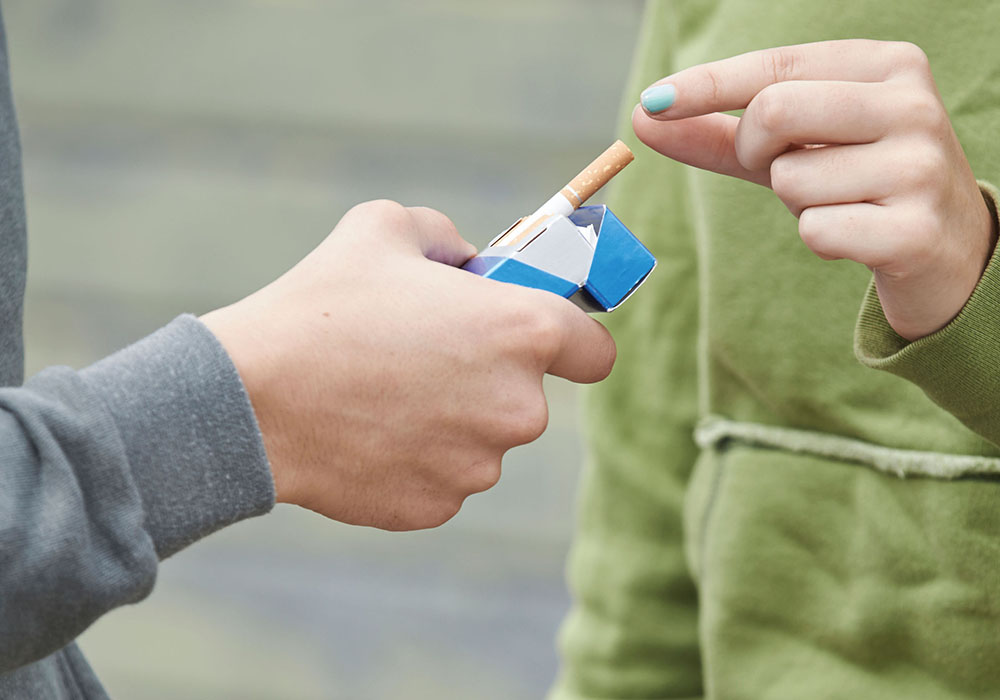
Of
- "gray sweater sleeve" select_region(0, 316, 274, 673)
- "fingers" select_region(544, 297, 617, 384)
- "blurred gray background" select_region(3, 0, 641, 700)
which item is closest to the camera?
"gray sweater sleeve" select_region(0, 316, 274, 673)

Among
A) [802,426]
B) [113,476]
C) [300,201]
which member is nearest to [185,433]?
[113,476]

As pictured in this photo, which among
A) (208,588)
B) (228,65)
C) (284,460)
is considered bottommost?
(208,588)

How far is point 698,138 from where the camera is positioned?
1.53 ft

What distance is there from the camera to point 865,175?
392mm

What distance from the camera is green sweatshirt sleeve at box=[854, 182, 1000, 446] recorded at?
416 millimetres

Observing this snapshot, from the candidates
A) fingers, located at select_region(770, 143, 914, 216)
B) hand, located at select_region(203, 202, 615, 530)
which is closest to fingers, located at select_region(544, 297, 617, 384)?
hand, located at select_region(203, 202, 615, 530)

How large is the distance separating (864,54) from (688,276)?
0.26 meters

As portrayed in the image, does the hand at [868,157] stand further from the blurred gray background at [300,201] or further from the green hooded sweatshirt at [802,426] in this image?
the blurred gray background at [300,201]

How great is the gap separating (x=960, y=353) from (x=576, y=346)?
0.55 feet

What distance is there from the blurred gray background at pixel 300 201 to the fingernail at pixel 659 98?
0.77 metres

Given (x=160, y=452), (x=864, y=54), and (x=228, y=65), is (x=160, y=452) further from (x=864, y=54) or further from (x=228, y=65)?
(x=228, y=65)

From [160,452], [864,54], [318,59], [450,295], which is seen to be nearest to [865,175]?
[864,54]

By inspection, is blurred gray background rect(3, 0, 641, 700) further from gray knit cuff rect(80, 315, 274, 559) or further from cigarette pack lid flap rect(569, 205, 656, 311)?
gray knit cuff rect(80, 315, 274, 559)

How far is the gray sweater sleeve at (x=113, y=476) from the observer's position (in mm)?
346
